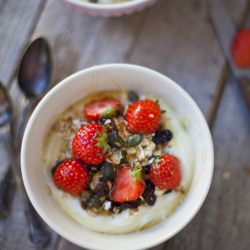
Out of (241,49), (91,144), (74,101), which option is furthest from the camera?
(241,49)

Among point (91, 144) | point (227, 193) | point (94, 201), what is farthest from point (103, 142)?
point (227, 193)

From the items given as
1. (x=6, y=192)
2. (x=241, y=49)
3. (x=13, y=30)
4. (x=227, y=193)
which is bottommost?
(x=227, y=193)

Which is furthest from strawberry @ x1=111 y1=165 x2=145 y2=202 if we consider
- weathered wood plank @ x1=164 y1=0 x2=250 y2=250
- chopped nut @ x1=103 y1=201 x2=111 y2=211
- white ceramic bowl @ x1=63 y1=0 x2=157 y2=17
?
white ceramic bowl @ x1=63 y1=0 x2=157 y2=17

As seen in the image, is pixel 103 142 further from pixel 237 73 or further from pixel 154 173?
pixel 237 73

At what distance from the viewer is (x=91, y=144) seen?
3.17ft

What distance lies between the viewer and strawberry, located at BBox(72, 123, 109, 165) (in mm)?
967

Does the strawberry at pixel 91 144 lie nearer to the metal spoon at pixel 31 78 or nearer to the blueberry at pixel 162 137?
the blueberry at pixel 162 137

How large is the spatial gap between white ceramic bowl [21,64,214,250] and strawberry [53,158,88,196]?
0.16 ft

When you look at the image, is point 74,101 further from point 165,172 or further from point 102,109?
point 165,172

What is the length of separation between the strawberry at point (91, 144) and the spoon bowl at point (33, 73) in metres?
0.25

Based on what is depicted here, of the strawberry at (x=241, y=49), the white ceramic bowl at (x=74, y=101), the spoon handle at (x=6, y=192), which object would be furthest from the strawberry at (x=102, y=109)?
the strawberry at (x=241, y=49)

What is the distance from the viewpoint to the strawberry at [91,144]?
97 cm

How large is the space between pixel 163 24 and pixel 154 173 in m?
0.46

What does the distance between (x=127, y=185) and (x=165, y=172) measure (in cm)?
8
